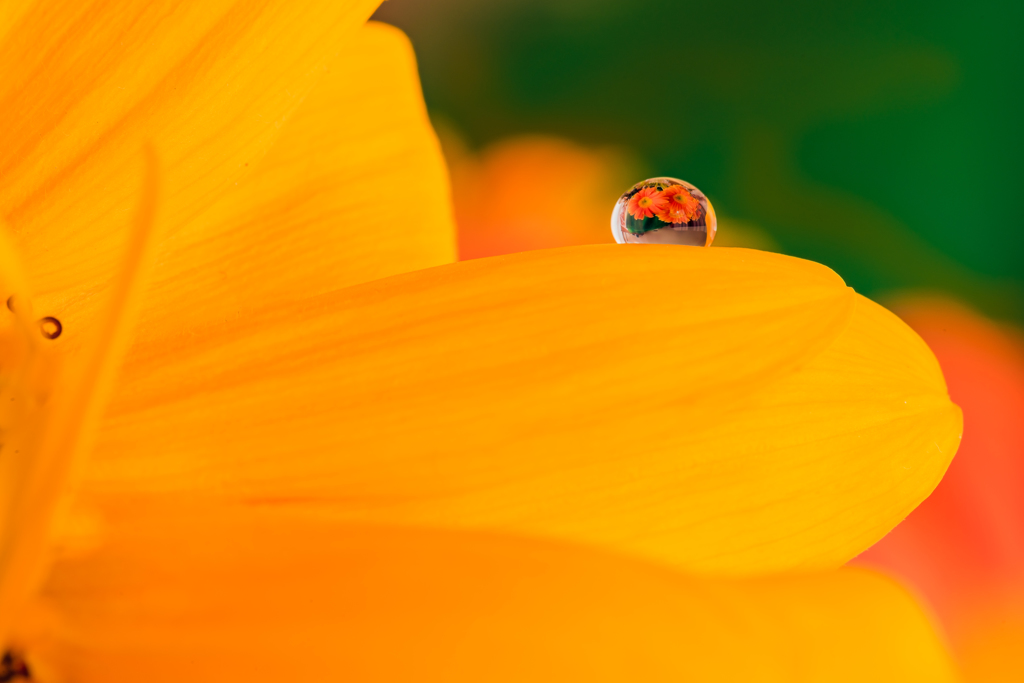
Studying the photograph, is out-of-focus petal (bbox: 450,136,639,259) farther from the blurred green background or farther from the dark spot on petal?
Result: the dark spot on petal

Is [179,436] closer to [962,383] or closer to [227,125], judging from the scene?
[227,125]

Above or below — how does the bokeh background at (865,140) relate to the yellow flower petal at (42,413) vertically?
above

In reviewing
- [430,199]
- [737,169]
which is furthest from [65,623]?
[737,169]

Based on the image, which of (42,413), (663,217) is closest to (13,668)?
(42,413)

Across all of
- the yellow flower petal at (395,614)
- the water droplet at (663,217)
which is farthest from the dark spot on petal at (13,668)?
the water droplet at (663,217)

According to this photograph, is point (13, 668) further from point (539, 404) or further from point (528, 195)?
point (528, 195)

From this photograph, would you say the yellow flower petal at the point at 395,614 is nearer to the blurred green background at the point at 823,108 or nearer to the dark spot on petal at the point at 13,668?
the dark spot on petal at the point at 13,668

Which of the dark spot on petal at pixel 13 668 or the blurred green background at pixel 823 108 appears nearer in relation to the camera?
the dark spot on petal at pixel 13 668
